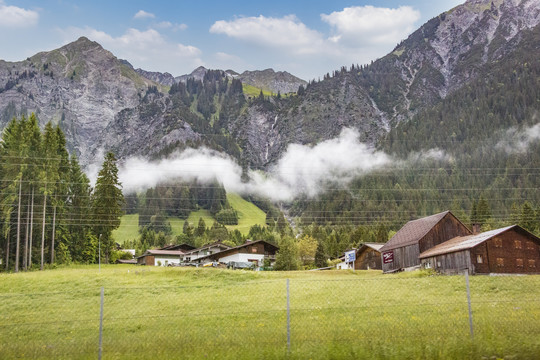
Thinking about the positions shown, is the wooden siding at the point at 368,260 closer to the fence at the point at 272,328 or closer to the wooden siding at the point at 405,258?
the wooden siding at the point at 405,258

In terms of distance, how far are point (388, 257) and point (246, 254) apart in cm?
3496

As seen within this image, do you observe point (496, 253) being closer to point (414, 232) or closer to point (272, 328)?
point (414, 232)

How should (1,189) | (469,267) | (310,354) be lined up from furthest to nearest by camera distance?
(1,189) → (469,267) → (310,354)

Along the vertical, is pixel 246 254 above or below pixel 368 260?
above

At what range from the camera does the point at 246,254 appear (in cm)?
9488

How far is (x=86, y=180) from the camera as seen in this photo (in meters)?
85.1

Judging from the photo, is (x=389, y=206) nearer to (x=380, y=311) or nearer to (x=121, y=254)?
(x=121, y=254)

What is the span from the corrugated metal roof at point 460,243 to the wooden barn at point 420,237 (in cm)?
133

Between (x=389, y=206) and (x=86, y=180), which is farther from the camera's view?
(x=389, y=206)

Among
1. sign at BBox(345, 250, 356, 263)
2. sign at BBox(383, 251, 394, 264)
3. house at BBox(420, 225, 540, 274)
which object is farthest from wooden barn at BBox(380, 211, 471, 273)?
sign at BBox(345, 250, 356, 263)

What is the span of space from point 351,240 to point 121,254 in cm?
6574

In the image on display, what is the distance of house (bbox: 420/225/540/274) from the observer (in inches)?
2042

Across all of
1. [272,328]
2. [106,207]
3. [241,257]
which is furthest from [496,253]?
[106,207]

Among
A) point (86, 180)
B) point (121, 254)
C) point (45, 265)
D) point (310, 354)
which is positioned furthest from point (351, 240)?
point (310, 354)
